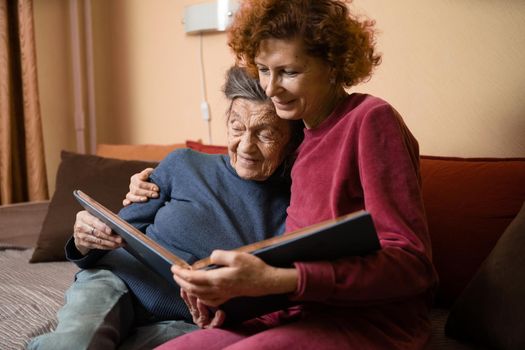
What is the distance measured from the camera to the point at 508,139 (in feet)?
5.34

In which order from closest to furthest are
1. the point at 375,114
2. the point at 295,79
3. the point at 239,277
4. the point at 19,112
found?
the point at 239,277, the point at 375,114, the point at 295,79, the point at 19,112

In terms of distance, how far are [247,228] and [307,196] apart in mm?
283

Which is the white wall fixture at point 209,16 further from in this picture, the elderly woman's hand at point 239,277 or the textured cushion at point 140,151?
the elderly woman's hand at point 239,277

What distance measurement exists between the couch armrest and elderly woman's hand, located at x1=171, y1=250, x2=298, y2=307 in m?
1.50

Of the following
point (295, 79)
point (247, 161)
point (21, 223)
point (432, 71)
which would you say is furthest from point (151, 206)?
point (21, 223)

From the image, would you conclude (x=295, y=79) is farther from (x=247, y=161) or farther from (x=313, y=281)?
(x=313, y=281)

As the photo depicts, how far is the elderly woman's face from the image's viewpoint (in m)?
1.29

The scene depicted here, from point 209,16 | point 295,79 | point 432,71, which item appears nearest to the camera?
point 295,79

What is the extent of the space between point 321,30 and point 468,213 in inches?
26.8

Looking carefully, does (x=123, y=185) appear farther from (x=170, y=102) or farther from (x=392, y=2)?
(x=392, y=2)

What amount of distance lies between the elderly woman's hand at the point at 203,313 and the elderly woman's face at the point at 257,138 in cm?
39

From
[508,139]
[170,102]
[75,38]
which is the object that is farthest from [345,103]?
[75,38]

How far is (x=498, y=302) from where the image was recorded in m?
1.13

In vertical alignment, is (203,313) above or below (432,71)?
below
